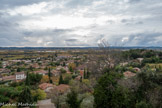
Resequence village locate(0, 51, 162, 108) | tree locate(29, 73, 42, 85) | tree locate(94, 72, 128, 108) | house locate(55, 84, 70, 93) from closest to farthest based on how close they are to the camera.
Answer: tree locate(94, 72, 128, 108) < village locate(0, 51, 162, 108) < house locate(55, 84, 70, 93) < tree locate(29, 73, 42, 85)

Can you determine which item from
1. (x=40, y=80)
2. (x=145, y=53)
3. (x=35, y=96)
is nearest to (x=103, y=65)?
(x=35, y=96)

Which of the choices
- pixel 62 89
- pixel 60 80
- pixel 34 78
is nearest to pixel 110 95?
pixel 62 89

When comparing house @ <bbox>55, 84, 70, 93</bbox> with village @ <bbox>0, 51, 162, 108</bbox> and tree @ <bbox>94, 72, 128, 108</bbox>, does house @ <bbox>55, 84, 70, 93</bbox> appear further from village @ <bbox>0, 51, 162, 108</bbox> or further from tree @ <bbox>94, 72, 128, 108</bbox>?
tree @ <bbox>94, 72, 128, 108</bbox>

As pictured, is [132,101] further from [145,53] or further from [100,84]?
[145,53]

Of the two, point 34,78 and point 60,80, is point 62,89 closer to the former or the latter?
point 60,80

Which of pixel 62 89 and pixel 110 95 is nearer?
pixel 110 95

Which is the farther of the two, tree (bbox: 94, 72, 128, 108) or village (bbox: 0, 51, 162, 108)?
village (bbox: 0, 51, 162, 108)

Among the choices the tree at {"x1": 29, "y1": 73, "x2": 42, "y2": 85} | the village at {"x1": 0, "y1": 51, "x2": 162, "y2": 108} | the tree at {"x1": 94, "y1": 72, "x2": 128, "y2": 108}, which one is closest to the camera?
the tree at {"x1": 94, "y1": 72, "x2": 128, "y2": 108}

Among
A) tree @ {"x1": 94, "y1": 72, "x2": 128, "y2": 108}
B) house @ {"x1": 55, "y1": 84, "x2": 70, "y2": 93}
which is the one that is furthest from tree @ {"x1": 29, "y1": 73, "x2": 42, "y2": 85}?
tree @ {"x1": 94, "y1": 72, "x2": 128, "y2": 108}

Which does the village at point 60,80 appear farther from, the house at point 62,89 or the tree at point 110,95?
the tree at point 110,95

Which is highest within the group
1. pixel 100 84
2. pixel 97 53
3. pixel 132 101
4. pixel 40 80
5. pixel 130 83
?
pixel 97 53

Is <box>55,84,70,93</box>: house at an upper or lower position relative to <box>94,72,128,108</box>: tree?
lower
